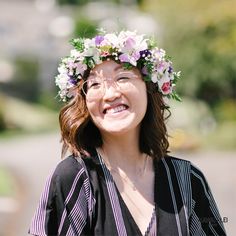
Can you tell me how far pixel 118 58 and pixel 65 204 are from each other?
55cm

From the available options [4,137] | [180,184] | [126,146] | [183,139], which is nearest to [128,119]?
[126,146]

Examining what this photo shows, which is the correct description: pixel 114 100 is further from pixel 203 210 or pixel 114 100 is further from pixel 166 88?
pixel 203 210

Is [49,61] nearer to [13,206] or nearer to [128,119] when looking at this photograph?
[13,206]

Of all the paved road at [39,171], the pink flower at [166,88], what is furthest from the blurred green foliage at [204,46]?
the pink flower at [166,88]

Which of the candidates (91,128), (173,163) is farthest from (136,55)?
(173,163)

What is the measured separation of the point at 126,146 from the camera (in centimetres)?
268

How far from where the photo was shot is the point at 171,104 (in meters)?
14.2

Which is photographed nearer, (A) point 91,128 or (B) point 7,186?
(A) point 91,128

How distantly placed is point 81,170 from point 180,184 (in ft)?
1.18

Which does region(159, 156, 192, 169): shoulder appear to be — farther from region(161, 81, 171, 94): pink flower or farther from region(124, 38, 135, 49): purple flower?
region(124, 38, 135, 49): purple flower

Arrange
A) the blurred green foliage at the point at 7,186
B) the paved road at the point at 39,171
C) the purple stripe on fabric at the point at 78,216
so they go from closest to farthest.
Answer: the purple stripe on fabric at the point at 78,216 < the paved road at the point at 39,171 < the blurred green foliage at the point at 7,186

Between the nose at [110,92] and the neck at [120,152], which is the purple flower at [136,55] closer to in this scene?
the nose at [110,92]

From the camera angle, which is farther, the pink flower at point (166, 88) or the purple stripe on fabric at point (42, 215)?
the pink flower at point (166, 88)

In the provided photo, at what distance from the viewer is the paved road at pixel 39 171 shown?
8773 mm
